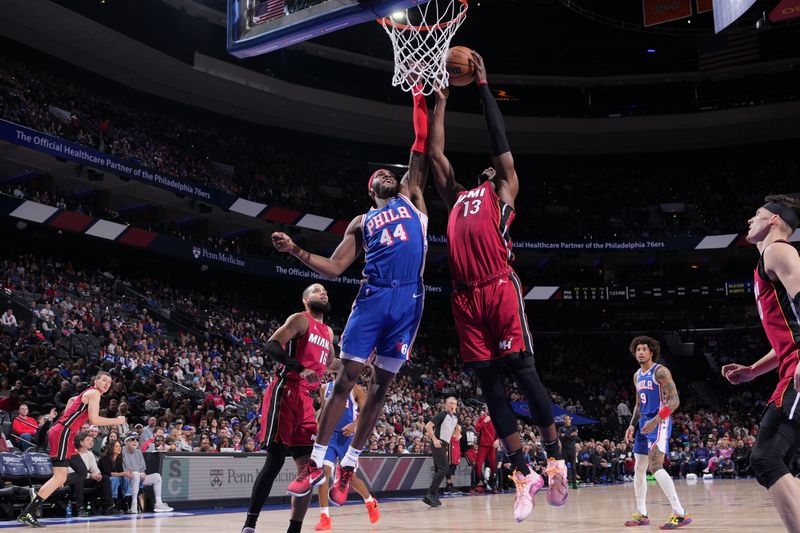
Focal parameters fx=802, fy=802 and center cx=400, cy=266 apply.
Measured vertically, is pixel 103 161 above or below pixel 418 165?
above

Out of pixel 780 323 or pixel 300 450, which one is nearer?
pixel 780 323

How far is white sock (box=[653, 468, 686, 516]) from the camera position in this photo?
9.02 metres

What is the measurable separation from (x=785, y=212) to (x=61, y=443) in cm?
928

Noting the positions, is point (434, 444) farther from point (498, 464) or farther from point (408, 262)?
point (408, 262)

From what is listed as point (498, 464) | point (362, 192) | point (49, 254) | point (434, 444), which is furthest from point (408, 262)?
point (362, 192)

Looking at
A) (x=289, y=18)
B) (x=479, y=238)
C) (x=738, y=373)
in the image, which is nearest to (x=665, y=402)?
(x=738, y=373)

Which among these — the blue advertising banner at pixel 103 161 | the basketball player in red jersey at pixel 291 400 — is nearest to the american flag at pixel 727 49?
the blue advertising banner at pixel 103 161

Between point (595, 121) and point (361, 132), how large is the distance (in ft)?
36.4

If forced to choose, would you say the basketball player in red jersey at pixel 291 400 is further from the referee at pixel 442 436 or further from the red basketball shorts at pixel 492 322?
the referee at pixel 442 436

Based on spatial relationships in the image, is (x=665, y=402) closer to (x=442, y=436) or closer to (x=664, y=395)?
(x=664, y=395)

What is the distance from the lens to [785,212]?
16.8 ft

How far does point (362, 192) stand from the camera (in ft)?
116

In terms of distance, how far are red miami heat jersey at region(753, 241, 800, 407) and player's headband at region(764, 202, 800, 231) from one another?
0.95 ft

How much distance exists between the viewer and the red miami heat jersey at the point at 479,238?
5.96m
